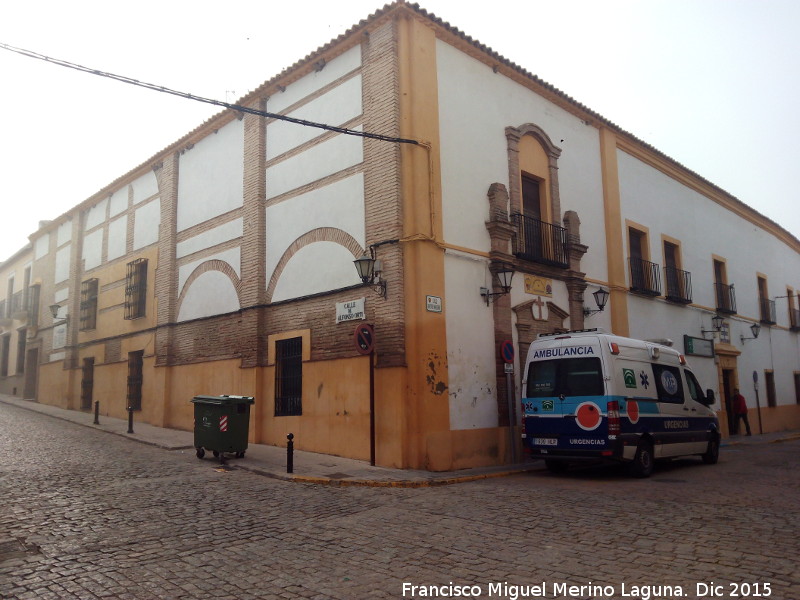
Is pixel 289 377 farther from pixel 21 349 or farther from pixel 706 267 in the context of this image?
pixel 21 349

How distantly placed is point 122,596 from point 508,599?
265 centimetres

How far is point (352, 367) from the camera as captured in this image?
11562 millimetres

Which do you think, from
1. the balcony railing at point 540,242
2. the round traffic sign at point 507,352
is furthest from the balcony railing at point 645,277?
the round traffic sign at point 507,352

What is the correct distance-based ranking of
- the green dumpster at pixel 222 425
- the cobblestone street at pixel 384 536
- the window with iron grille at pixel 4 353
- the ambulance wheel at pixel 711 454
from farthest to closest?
1. the window with iron grille at pixel 4 353
2. the ambulance wheel at pixel 711 454
3. the green dumpster at pixel 222 425
4. the cobblestone street at pixel 384 536

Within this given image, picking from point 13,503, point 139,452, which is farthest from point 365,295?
point 13,503

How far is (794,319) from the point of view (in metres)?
26.3

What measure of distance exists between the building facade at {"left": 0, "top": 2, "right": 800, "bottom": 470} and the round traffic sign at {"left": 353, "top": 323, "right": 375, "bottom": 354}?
0.08 meters

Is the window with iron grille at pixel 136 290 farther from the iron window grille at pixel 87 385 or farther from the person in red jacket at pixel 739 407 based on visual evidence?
the person in red jacket at pixel 739 407

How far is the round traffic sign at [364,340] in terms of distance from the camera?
10.4 m

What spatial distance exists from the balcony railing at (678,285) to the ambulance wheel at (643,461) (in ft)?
29.7

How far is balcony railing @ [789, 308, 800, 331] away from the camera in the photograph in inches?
1025

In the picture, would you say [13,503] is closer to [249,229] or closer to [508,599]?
[508,599]

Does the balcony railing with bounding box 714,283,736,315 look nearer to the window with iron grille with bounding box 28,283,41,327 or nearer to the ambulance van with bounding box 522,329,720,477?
the ambulance van with bounding box 522,329,720,477

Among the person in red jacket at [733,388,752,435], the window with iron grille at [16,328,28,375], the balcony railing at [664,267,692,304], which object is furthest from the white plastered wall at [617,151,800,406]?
the window with iron grille at [16,328,28,375]
